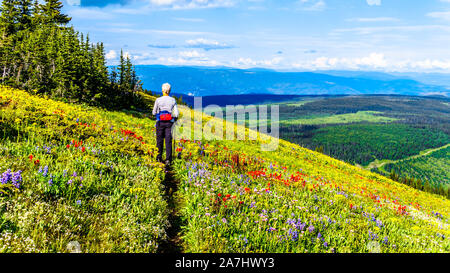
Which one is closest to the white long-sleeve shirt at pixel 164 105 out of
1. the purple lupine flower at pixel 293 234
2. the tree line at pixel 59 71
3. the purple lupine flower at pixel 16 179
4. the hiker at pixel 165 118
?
the hiker at pixel 165 118

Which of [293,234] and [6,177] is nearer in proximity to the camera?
[6,177]

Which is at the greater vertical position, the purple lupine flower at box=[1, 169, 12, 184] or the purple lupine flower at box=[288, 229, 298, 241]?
the purple lupine flower at box=[1, 169, 12, 184]

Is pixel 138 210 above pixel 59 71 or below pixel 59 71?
below

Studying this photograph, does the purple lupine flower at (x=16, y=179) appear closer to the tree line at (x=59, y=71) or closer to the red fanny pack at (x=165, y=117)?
the red fanny pack at (x=165, y=117)

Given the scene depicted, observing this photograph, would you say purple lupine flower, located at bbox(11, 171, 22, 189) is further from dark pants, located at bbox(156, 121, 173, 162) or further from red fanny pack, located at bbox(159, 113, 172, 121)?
red fanny pack, located at bbox(159, 113, 172, 121)

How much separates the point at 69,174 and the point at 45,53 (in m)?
33.5

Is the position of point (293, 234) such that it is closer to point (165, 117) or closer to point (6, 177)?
point (6, 177)

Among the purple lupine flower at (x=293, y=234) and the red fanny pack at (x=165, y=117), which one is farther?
the red fanny pack at (x=165, y=117)

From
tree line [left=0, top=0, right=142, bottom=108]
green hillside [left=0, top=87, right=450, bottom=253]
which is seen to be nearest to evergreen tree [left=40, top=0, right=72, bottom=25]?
tree line [left=0, top=0, right=142, bottom=108]

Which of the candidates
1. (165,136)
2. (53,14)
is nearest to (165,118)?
(165,136)

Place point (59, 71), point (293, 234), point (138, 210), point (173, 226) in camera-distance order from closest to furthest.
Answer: point (138, 210) → point (293, 234) → point (173, 226) → point (59, 71)

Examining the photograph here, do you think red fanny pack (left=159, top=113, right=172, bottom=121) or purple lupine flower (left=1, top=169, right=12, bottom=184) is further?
red fanny pack (left=159, top=113, right=172, bottom=121)
